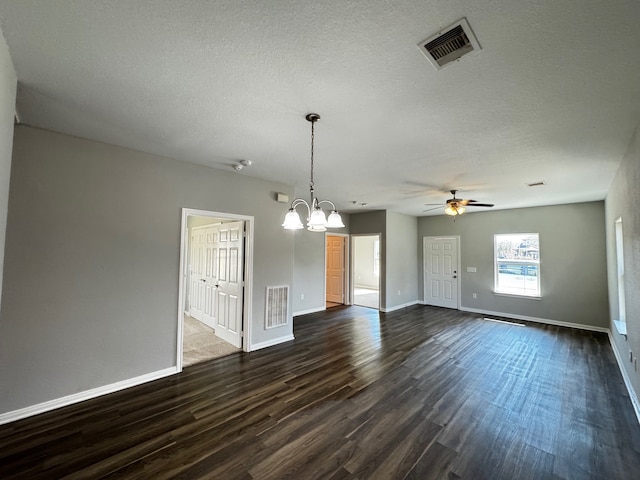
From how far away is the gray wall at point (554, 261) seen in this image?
17.3ft

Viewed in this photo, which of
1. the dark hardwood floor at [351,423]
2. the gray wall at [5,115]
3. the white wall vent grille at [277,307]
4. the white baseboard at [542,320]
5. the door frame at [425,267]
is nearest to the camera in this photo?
the gray wall at [5,115]

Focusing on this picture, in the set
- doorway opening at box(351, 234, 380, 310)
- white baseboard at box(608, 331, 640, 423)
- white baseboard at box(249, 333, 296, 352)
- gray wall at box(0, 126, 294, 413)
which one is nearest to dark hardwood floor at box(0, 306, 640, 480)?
white baseboard at box(608, 331, 640, 423)

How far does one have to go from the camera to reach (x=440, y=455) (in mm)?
2014

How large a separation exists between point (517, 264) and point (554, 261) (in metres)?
0.68

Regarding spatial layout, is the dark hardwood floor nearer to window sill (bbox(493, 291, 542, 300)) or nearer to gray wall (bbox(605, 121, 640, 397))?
gray wall (bbox(605, 121, 640, 397))

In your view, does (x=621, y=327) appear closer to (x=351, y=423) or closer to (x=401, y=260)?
(x=351, y=423)

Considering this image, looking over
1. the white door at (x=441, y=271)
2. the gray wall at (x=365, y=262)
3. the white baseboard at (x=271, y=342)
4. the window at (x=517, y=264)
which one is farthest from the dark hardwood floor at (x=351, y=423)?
the gray wall at (x=365, y=262)

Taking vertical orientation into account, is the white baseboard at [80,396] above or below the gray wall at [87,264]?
below

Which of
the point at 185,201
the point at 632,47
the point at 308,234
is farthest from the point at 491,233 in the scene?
the point at 185,201

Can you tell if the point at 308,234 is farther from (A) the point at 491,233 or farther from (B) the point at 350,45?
(B) the point at 350,45

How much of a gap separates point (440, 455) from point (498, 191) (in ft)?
14.2

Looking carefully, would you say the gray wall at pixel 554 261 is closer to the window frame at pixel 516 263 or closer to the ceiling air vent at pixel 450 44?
the window frame at pixel 516 263

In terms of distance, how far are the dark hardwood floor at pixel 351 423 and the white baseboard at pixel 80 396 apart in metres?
0.08

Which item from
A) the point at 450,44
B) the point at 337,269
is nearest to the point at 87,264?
the point at 450,44
